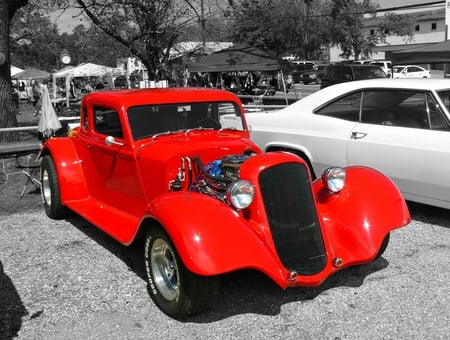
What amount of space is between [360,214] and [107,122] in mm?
2624

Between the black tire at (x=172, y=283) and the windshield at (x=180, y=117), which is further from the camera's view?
the windshield at (x=180, y=117)

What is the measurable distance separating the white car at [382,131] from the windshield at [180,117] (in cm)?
125

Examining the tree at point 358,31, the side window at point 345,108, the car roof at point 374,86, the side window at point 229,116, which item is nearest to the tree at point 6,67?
the side window at point 229,116

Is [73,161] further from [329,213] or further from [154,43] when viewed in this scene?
[154,43]

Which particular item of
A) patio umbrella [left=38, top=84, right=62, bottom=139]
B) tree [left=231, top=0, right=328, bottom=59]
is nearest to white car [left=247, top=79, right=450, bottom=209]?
patio umbrella [left=38, top=84, right=62, bottom=139]

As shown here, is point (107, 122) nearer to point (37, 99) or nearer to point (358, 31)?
point (37, 99)

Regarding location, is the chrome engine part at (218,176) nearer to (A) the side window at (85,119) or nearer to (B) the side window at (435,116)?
(A) the side window at (85,119)

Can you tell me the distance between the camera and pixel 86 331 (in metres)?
3.22

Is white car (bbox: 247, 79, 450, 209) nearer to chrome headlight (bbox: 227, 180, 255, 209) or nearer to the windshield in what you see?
the windshield

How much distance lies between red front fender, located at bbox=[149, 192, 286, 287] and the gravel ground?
0.45 metres

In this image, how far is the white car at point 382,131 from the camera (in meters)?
5.05

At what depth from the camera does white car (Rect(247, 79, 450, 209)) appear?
16.6 feet

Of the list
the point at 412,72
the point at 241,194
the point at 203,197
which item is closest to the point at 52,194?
the point at 203,197

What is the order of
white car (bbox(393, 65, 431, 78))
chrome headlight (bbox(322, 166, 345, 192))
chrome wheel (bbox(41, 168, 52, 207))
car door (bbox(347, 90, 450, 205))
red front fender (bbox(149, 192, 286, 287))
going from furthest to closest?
1. white car (bbox(393, 65, 431, 78))
2. chrome wheel (bbox(41, 168, 52, 207))
3. car door (bbox(347, 90, 450, 205))
4. chrome headlight (bbox(322, 166, 345, 192))
5. red front fender (bbox(149, 192, 286, 287))
